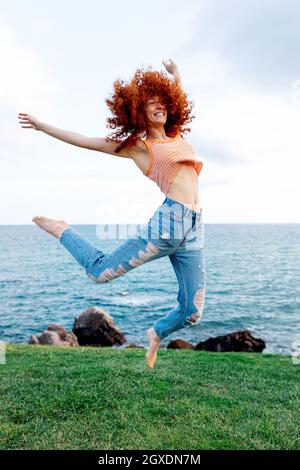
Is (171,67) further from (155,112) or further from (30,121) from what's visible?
(30,121)

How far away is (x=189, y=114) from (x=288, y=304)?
30064mm

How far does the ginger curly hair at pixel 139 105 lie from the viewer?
3.69 m

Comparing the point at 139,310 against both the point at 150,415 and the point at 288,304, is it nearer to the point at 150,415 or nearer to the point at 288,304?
the point at 288,304

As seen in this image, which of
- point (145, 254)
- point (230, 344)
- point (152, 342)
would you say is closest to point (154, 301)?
point (230, 344)

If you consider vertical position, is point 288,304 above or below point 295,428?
below

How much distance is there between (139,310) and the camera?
90.1 ft

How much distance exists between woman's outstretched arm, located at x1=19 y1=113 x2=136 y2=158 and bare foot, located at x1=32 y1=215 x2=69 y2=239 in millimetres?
670

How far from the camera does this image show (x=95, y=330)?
16719mm

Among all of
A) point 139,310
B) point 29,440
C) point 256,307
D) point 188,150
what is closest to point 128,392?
point 29,440

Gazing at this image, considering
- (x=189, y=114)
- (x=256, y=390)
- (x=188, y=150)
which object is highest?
(x=189, y=114)

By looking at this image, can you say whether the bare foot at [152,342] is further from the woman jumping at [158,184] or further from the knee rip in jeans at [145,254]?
the knee rip in jeans at [145,254]

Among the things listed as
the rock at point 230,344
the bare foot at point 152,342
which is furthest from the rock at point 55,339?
the bare foot at point 152,342

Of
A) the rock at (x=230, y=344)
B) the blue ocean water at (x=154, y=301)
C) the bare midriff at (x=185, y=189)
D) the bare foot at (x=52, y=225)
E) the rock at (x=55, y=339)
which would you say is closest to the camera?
the bare midriff at (x=185, y=189)

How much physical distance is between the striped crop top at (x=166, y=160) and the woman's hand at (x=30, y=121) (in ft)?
2.79
